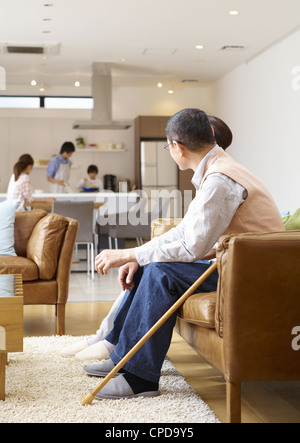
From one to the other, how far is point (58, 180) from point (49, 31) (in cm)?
287

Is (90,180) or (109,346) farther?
(90,180)

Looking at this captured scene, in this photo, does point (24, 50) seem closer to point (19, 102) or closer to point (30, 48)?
point (30, 48)

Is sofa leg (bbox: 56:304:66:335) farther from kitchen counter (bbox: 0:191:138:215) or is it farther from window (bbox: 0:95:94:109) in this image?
window (bbox: 0:95:94:109)

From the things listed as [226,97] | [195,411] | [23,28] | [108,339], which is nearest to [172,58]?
[226,97]

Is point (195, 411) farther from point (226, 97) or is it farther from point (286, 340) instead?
point (226, 97)

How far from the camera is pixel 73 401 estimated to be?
94.8 inches

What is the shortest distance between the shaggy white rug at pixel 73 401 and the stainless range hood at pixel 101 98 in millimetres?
6851

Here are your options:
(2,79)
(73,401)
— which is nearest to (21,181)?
(2,79)

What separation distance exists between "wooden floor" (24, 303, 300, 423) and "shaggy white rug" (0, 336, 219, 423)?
2.9 inches

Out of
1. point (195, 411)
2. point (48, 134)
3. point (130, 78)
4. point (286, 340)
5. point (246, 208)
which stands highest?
point (130, 78)

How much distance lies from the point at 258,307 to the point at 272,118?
629 centimetres

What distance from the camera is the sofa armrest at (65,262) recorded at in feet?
12.3

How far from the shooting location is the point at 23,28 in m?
7.23

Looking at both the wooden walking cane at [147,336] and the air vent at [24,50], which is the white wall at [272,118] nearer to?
the air vent at [24,50]
